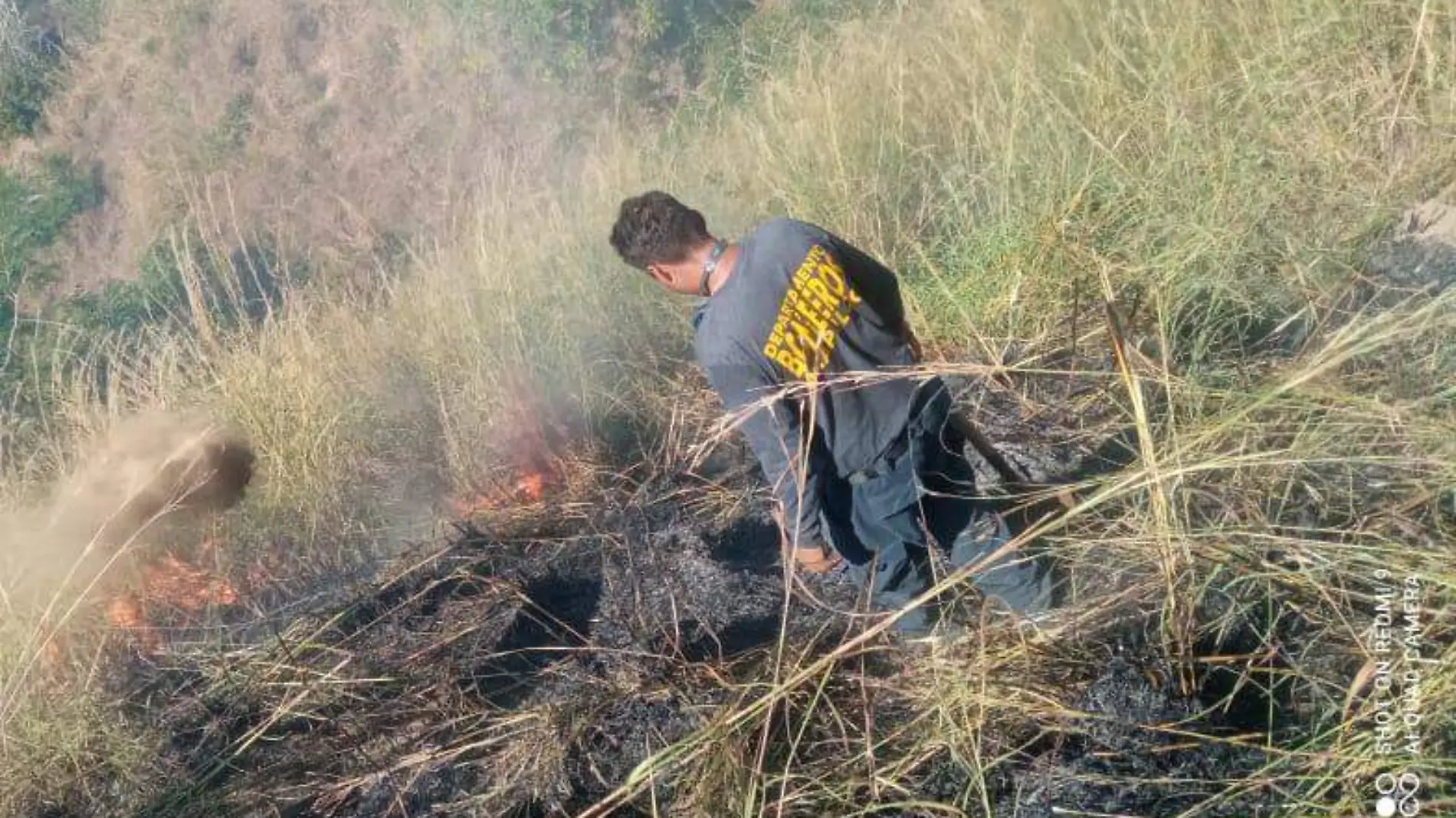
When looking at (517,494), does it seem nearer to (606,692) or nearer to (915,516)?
(606,692)

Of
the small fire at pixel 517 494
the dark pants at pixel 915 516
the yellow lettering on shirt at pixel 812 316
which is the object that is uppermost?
the yellow lettering on shirt at pixel 812 316

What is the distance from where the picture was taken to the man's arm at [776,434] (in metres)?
2.85

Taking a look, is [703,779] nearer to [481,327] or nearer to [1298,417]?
[1298,417]

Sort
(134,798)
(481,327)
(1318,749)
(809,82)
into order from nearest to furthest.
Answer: (1318,749) → (134,798) → (481,327) → (809,82)

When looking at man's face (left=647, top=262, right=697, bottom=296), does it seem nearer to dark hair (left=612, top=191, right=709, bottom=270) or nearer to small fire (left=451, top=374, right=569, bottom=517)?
dark hair (left=612, top=191, right=709, bottom=270)

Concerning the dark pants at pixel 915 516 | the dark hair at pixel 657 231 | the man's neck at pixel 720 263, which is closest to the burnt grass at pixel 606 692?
the dark pants at pixel 915 516

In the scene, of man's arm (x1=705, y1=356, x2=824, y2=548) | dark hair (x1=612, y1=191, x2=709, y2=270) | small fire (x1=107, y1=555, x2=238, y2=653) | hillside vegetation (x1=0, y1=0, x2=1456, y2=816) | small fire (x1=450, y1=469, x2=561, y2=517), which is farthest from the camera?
small fire (x1=450, y1=469, x2=561, y2=517)

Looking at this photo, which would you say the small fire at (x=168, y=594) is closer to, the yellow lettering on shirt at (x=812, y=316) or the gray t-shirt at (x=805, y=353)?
the gray t-shirt at (x=805, y=353)

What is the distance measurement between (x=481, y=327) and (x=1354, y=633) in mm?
4154

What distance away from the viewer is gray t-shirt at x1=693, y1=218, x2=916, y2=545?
113 inches

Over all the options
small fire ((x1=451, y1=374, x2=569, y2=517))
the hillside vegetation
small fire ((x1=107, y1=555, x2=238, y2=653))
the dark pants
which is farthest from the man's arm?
small fire ((x1=107, y1=555, x2=238, y2=653))

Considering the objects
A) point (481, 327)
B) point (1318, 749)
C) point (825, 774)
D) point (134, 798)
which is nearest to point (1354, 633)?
point (1318, 749)

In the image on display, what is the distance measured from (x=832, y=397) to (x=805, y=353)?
0.15 meters

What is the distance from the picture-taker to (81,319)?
531 inches
